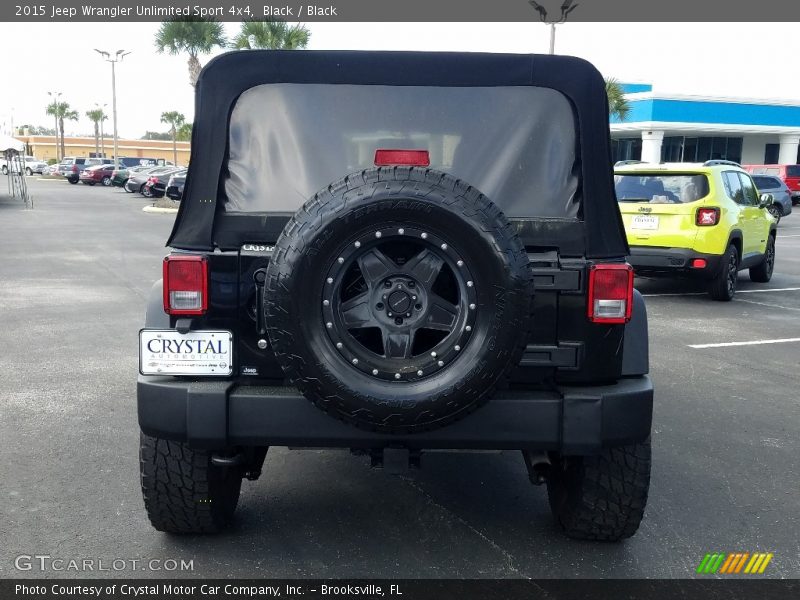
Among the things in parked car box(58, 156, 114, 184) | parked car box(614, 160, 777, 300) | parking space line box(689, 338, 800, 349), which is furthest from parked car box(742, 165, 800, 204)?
parked car box(58, 156, 114, 184)

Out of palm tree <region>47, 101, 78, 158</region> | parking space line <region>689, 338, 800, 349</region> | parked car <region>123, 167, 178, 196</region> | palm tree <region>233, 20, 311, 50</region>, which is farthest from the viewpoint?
palm tree <region>47, 101, 78, 158</region>

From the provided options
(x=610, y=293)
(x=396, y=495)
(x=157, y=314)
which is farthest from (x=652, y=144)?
(x=157, y=314)

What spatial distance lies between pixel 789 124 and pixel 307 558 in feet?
151

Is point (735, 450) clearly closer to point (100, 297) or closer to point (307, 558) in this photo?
point (307, 558)

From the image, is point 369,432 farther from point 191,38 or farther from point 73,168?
point 73,168

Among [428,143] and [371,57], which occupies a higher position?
[371,57]

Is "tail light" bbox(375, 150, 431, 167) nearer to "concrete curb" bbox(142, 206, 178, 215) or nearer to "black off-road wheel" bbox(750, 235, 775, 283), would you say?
"black off-road wheel" bbox(750, 235, 775, 283)

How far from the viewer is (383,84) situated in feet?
10.9

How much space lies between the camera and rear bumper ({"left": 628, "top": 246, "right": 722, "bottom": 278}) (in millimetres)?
9812

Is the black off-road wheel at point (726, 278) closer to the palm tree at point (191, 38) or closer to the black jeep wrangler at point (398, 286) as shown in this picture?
the black jeep wrangler at point (398, 286)

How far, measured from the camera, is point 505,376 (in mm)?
2803

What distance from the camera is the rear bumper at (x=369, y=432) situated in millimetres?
3004

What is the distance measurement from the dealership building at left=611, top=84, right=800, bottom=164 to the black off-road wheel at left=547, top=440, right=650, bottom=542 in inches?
1526

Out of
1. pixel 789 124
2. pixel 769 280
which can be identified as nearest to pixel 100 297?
pixel 769 280
